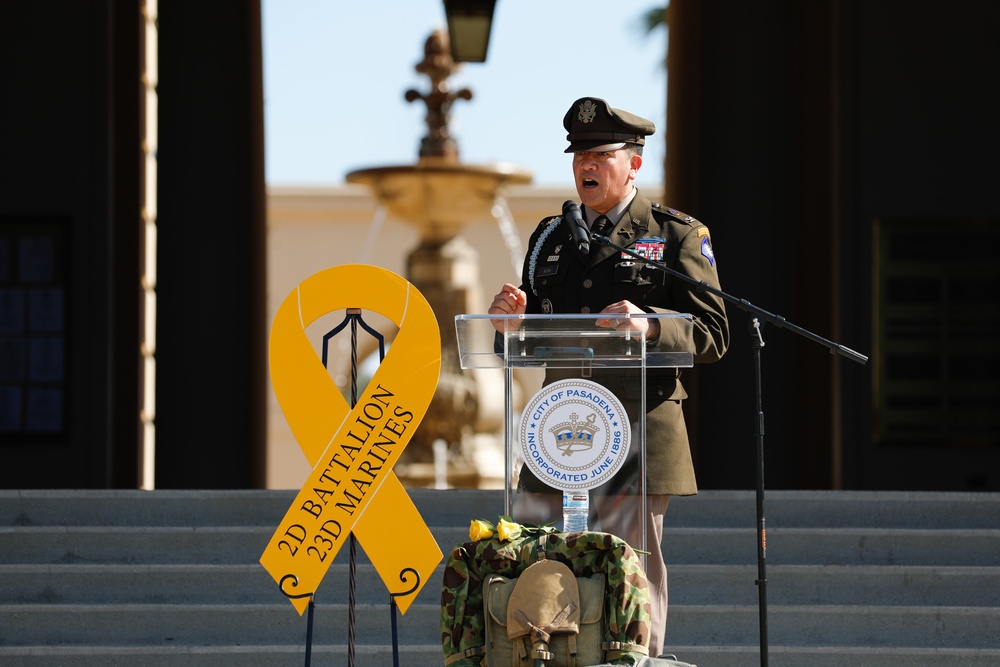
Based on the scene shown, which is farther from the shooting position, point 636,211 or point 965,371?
point 965,371

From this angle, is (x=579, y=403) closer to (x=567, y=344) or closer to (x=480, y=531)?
(x=567, y=344)

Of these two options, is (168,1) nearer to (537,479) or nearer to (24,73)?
(24,73)

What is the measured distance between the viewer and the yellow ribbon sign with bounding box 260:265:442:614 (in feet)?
15.1

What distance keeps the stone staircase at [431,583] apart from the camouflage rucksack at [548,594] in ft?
5.26

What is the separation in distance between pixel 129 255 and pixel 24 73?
999 millimetres

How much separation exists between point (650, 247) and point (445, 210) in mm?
12592

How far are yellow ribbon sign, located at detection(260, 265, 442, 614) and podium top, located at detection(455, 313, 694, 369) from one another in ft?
1.78

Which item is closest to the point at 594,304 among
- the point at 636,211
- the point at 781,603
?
the point at 636,211

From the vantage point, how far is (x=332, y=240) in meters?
25.4

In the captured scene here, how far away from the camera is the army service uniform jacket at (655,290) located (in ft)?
13.9

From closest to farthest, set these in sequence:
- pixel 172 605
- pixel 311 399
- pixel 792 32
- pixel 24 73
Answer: pixel 311 399
pixel 172 605
pixel 24 73
pixel 792 32

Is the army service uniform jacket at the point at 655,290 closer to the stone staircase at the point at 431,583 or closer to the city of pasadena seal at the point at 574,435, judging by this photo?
the city of pasadena seal at the point at 574,435

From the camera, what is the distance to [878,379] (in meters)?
8.35

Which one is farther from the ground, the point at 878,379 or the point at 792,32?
the point at 792,32
